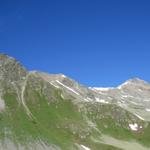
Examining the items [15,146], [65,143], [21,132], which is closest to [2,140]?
[15,146]

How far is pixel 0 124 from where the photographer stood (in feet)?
632

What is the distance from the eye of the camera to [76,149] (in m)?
192

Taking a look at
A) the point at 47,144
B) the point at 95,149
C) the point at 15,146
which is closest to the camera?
the point at 15,146

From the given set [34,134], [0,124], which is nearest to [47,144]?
[34,134]

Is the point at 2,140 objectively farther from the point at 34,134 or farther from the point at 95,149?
the point at 95,149

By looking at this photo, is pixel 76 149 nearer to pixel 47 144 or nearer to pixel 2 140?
pixel 47 144

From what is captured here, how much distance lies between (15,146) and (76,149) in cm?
3347

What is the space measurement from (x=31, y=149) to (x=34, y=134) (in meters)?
20.0

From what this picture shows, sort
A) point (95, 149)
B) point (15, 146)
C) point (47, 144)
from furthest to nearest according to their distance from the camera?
point (95, 149) → point (47, 144) → point (15, 146)

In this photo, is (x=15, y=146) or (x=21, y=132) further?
(x=21, y=132)

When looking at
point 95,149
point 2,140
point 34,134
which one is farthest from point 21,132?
point 95,149

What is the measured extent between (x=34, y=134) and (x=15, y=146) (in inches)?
844

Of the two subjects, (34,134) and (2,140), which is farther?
(34,134)

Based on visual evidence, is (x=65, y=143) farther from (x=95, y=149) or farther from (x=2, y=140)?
(x=2, y=140)
